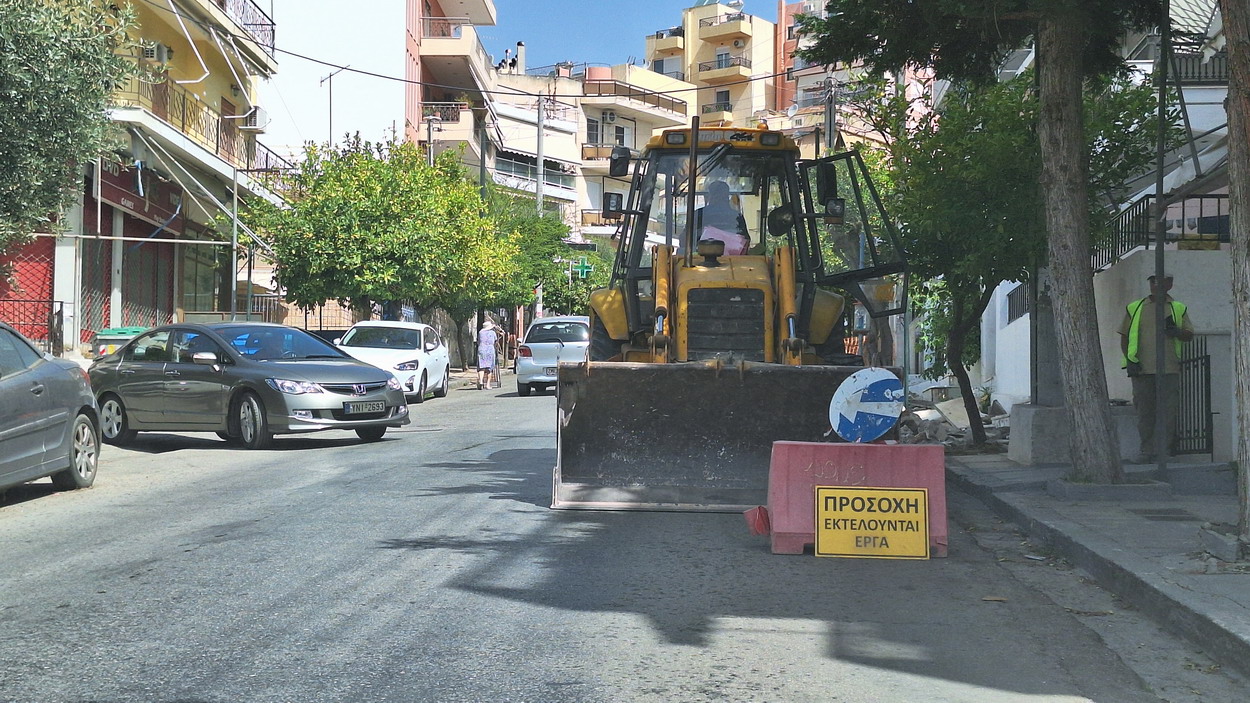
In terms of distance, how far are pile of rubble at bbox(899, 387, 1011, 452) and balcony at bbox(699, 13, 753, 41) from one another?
67796 millimetres

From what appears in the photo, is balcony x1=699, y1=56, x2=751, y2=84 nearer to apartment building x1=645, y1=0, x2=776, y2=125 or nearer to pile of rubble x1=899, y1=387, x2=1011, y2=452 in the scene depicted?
apartment building x1=645, y1=0, x2=776, y2=125

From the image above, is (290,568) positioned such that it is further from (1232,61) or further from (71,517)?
(1232,61)

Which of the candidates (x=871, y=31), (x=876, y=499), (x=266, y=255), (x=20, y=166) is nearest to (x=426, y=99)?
(x=266, y=255)

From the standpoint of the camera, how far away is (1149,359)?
40.3 feet

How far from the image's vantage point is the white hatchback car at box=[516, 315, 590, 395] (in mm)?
27531

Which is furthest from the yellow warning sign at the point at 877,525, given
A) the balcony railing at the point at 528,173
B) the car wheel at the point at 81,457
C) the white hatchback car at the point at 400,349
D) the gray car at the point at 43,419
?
the balcony railing at the point at 528,173

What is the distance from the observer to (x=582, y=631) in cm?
598

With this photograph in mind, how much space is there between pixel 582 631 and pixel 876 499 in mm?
2789

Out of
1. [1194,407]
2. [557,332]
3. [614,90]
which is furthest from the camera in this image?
[614,90]

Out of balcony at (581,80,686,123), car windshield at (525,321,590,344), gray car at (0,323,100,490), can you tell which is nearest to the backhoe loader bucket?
gray car at (0,323,100,490)

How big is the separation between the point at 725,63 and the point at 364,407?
75948 millimetres

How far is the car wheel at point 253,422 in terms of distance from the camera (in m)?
15.0

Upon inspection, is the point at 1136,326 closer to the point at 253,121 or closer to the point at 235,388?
the point at 235,388

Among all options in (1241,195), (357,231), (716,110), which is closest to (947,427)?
(1241,195)
